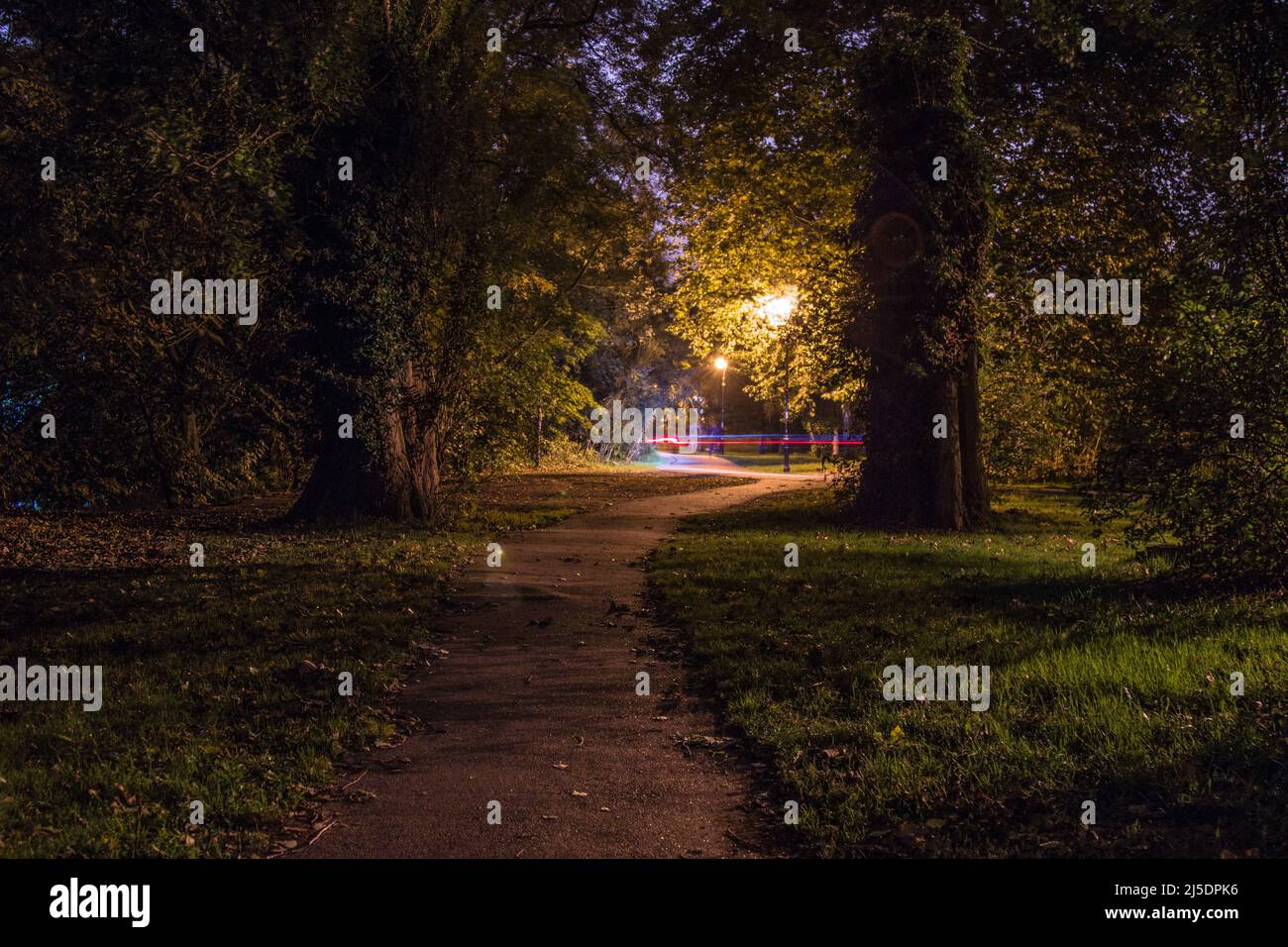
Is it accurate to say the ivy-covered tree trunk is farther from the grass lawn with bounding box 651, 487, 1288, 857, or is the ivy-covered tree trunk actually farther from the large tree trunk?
the large tree trunk

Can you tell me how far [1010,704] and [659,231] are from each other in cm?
2149

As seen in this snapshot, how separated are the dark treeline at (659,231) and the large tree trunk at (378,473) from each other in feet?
0.25

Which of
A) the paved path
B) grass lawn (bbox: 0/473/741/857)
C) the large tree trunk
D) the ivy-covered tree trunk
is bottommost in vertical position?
the paved path

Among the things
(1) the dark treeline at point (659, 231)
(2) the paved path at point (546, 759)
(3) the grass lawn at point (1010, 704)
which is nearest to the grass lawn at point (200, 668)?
(2) the paved path at point (546, 759)

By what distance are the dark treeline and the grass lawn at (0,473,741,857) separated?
422 cm

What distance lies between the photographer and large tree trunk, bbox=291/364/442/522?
17438mm

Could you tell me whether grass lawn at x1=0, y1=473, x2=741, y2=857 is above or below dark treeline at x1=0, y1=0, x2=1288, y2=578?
below

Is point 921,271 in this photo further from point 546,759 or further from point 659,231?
point 546,759

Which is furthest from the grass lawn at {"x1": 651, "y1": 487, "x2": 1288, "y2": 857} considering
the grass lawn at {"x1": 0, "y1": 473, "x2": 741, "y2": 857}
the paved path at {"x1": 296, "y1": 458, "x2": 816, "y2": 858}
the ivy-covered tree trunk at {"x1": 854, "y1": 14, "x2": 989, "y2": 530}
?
the ivy-covered tree trunk at {"x1": 854, "y1": 14, "x2": 989, "y2": 530}

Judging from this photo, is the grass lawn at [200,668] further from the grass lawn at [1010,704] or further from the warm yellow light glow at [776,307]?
the warm yellow light glow at [776,307]

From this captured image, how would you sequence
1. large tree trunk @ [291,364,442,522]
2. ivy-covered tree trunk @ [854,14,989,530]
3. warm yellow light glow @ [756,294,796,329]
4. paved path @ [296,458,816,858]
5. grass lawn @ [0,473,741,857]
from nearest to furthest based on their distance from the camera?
paved path @ [296,458,816,858] → grass lawn @ [0,473,741,857] → ivy-covered tree trunk @ [854,14,989,530] → large tree trunk @ [291,364,442,522] → warm yellow light glow @ [756,294,796,329]

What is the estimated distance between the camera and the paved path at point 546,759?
15.3ft

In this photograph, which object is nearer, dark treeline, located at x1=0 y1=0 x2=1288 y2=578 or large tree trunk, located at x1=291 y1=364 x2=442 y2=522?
dark treeline, located at x1=0 y1=0 x2=1288 y2=578

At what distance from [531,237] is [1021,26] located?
36.3 ft
